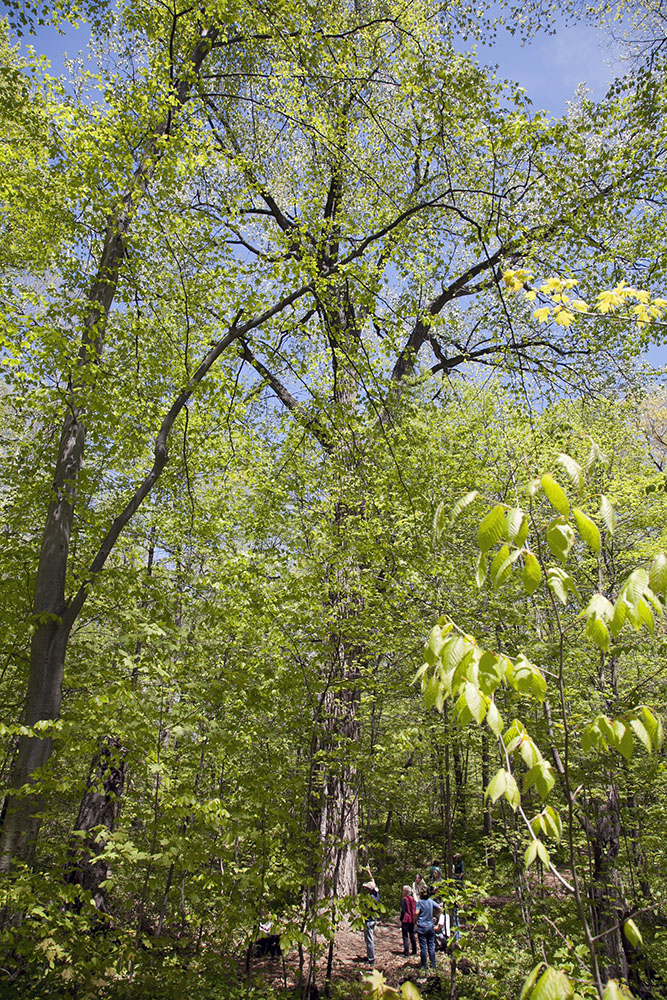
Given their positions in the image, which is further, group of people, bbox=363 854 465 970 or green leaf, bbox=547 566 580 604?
group of people, bbox=363 854 465 970

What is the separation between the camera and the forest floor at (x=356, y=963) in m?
6.76

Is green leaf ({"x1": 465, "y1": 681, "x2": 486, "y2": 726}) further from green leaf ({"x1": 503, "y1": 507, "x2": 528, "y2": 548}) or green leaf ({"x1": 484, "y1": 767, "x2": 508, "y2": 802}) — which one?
green leaf ({"x1": 503, "y1": 507, "x2": 528, "y2": 548})

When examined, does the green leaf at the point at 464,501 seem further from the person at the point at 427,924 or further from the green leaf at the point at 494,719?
the person at the point at 427,924

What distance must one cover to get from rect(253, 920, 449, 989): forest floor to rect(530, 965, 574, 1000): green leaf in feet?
19.0

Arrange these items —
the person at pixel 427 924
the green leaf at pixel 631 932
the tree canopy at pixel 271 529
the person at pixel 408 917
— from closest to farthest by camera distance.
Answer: the green leaf at pixel 631 932 < the tree canopy at pixel 271 529 < the person at pixel 427 924 < the person at pixel 408 917

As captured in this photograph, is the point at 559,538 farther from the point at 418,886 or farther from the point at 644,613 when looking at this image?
the point at 418,886

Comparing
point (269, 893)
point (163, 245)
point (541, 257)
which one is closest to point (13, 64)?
point (163, 245)

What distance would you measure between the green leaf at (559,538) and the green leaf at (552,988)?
3.12 feet

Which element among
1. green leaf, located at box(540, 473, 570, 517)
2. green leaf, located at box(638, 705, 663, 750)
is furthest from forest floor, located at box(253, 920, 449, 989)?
green leaf, located at box(540, 473, 570, 517)

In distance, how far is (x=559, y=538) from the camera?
1552mm

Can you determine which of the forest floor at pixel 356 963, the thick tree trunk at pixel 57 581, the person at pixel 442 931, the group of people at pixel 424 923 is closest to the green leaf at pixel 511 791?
the thick tree trunk at pixel 57 581

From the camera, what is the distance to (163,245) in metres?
5.82

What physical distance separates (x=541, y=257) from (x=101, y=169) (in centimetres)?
575

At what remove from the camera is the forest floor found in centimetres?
676
